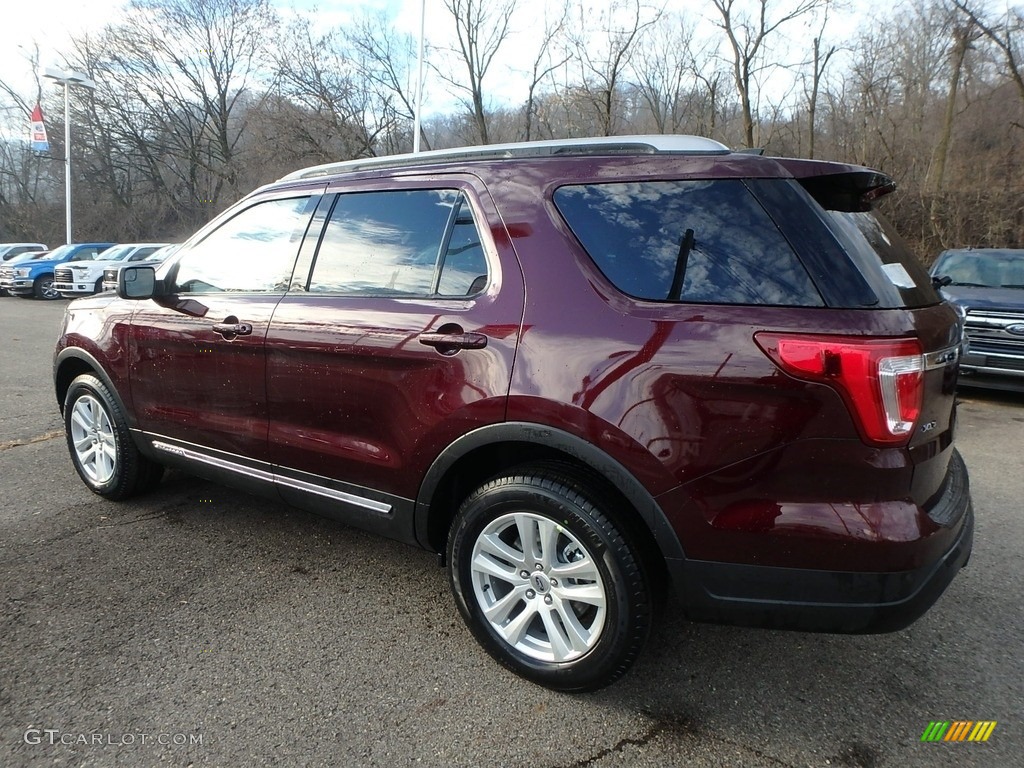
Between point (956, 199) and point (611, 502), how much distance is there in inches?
849

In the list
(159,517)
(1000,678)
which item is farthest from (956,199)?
(159,517)

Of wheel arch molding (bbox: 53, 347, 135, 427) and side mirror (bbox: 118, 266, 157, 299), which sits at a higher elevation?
side mirror (bbox: 118, 266, 157, 299)

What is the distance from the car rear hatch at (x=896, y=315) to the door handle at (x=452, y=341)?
43.5 inches

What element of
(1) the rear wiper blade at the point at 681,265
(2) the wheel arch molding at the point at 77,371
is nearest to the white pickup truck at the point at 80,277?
(2) the wheel arch molding at the point at 77,371

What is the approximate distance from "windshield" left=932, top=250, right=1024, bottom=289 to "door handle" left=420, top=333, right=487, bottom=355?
7.76 m

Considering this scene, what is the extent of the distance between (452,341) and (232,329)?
130 cm

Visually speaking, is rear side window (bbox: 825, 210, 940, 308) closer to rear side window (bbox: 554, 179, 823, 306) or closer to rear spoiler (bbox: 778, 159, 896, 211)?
rear spoiler (bbox: 778, 159, 896, 211)

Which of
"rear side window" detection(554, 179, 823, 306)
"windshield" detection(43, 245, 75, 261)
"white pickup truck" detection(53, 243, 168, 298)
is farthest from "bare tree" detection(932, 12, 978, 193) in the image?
"windshield" detection(43, 245, 75, 261)

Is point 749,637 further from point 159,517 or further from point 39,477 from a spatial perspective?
point 39,477

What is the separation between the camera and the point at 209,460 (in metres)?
3.42

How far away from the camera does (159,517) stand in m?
3.87

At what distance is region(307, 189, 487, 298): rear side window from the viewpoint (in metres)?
2.62

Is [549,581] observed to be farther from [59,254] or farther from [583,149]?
[59,254]

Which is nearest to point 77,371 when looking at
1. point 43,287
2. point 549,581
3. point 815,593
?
point 549,581
